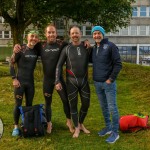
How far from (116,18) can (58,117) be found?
1715 cm

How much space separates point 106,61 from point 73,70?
0.76m

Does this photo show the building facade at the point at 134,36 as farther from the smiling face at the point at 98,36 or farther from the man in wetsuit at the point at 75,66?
the smiling face at the point at 98,36

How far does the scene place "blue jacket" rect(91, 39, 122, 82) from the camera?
6699 mm

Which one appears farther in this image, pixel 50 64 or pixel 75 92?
pixel 50 64

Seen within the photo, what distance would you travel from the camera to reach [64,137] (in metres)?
7.44

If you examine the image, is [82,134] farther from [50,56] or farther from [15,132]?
[50,56]

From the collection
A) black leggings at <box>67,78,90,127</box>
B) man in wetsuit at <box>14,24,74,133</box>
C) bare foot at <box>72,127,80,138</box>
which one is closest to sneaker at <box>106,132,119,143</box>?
bare foot at <box>72,127,80,138</box>

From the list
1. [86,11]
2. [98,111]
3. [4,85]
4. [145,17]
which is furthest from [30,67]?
[145,17]

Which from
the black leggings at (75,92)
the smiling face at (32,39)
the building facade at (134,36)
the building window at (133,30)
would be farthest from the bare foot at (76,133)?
the building window at (133,30)

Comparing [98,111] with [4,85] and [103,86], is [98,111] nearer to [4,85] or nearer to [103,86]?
[103,86]

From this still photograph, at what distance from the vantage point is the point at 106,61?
22.3 ft

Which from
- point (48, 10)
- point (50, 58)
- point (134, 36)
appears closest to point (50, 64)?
point (50, 58)

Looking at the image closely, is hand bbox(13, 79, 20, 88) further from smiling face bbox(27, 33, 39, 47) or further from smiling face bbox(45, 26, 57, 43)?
smiling face bbox(45, 26, 57, 43)

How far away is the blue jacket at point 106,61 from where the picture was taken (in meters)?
6.70
